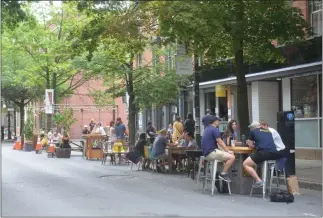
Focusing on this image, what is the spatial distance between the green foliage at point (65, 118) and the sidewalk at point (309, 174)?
12642 millimetres

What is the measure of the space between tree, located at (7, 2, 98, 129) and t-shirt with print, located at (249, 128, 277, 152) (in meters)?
4.32

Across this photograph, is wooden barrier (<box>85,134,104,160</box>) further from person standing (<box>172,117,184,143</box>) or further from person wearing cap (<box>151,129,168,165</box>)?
person wearing cap (<box>151,129,168,165</box>)

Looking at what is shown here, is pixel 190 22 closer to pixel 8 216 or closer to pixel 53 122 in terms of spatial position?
pixel 8 216

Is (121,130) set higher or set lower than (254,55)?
lower

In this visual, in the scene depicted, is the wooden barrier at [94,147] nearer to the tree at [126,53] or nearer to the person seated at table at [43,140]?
the tree at [126,53]

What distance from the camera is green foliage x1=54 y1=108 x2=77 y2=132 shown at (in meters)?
25.4

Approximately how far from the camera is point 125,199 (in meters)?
9.95

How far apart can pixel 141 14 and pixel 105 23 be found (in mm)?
704

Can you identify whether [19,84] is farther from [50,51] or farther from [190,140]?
[190,140]

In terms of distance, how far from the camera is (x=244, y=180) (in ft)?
35.6

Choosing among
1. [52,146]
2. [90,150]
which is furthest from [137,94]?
[52,146]

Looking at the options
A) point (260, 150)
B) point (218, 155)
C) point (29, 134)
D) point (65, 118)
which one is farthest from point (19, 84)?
point (260, 150)

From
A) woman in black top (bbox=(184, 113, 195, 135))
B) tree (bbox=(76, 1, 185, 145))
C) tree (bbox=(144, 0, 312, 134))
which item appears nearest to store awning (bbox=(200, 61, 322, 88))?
tree (bbox=(144, 0, 312, 134))

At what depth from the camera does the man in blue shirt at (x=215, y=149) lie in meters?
10.5
